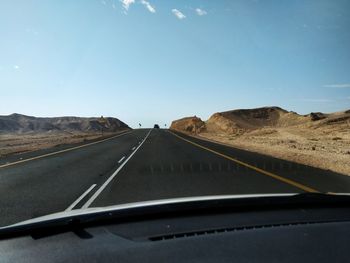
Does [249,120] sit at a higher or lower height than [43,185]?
higher

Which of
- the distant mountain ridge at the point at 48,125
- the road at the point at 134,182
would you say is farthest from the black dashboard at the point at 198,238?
the distant mountain ridge at the point at 48,125

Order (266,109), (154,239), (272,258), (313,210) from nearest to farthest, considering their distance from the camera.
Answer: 1. (272,258)
2. (154,239)
3. (313,210)
4. (266,109)

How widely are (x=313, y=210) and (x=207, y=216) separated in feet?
3.67

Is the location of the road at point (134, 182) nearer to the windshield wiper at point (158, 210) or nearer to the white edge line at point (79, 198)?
the white edge line at point (79, 198)

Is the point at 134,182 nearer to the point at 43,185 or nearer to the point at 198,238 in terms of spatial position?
the point at 43,185

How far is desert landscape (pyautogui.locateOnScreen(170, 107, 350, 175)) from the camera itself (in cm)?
2530

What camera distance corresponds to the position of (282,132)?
5525cm

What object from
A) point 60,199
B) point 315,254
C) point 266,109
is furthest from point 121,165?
point 266,109

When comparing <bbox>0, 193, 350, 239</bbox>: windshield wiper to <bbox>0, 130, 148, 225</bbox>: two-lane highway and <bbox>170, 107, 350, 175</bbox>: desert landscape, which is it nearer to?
<bbox>0, 130, 148, 225</bbox>: two-lane highway

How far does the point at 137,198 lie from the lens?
10203 millimetres

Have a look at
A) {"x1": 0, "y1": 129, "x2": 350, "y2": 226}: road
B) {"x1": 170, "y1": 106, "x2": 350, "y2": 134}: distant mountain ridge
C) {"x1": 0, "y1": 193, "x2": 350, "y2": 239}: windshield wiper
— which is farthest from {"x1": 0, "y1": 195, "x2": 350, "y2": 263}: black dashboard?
{"x1": 170, "y1": 106, "x2": 350, "y2": 134}: distant mountain ridge

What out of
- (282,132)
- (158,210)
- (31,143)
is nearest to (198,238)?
(158,210)

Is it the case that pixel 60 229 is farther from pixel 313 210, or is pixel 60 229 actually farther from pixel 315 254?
pixel 313 210

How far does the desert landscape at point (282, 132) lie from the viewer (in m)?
25.3
